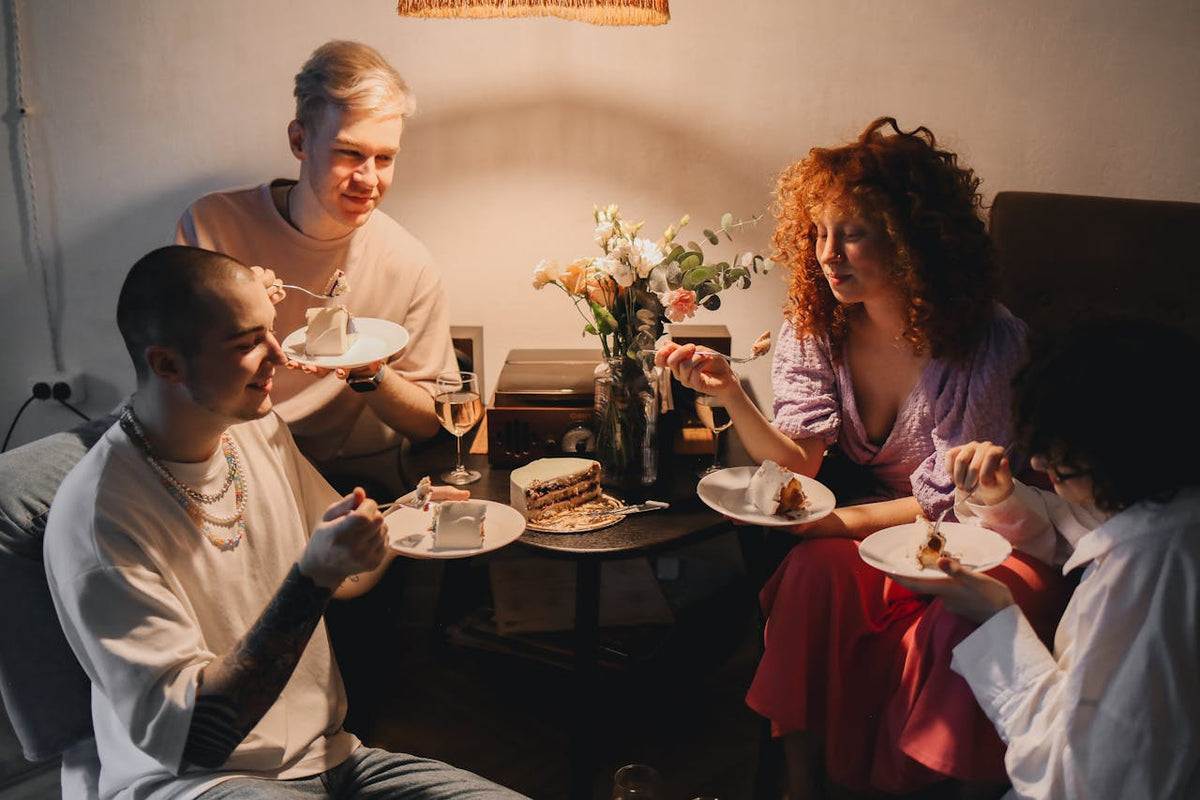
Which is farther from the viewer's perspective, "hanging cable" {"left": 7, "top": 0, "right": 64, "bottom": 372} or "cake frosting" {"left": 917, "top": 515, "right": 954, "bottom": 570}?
"hanging cable" {"left": 7, "top": 0, "right": 64, "bottom": 372}

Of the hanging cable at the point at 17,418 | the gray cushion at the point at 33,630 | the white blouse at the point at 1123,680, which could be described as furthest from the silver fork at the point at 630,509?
the hanging cable at the point at 17,418

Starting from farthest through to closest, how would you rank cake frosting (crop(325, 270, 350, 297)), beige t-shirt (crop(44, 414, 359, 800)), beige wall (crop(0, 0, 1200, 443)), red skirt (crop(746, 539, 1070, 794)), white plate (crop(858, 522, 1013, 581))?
beige wall (crop(0, 0, 1200, 443)) → cake frosting (crop(325, 270, 350, 297)) → red skirt (crop(746, 539, 1070, 794)) → white plate (crop(858, 522, 1013, 581)) → beige t-shirt (crop(44, 414, 359, 800))

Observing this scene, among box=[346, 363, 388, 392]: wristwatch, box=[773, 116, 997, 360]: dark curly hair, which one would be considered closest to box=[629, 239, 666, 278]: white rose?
box=[773, 116, 997, 360]: dark curly hair

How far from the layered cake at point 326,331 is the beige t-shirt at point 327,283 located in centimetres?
25

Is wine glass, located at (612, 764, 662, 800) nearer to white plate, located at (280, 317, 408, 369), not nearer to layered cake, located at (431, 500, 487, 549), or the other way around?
layered cake, located at (431, 500, 487, 549)

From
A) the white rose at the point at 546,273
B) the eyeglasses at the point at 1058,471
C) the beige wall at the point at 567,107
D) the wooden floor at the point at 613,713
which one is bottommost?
the wooden floor at the point at 613,713

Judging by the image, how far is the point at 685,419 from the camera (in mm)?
2309

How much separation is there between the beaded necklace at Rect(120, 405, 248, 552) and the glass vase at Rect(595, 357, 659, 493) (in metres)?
0.75

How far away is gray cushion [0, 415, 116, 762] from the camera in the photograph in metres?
1.49

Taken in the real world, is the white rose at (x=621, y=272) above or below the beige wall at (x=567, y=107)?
below

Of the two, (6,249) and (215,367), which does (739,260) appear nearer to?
(215,367)

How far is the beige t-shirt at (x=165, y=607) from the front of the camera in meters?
1.28

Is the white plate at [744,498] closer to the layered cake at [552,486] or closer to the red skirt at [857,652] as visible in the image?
the red skirt at [857,652]

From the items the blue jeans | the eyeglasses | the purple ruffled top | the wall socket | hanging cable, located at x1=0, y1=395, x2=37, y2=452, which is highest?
the eyeglasses
